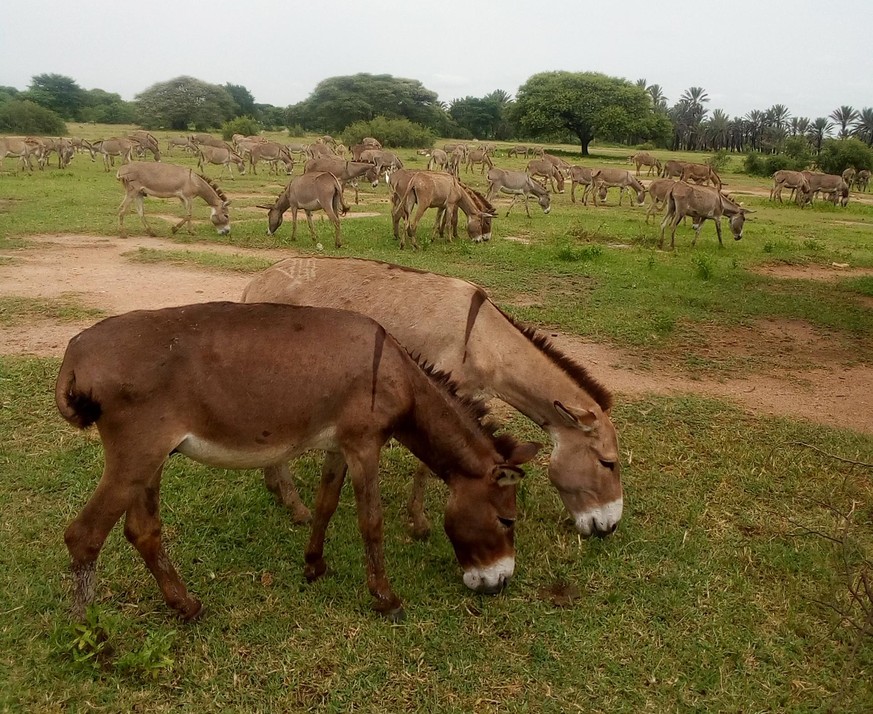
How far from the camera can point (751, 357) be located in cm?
823

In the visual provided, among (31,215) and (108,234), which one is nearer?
(108,234)

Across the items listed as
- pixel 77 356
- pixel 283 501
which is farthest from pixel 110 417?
Answer: pixel 283 501

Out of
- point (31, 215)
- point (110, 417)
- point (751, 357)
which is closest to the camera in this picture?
point (110, 417)

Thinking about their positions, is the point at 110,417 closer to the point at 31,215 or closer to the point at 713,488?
the point at 713,488

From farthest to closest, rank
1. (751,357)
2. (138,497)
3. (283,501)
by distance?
(751,357) → (283,501) → (138,497)

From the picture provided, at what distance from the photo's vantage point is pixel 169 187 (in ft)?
49.8

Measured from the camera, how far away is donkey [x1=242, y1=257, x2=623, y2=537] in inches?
166

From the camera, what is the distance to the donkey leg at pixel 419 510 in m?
4.49

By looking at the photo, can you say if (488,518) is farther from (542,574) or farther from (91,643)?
(91,643)

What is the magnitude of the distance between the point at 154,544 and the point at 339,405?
48.9 inches

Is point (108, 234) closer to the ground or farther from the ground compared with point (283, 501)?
farther from the ground

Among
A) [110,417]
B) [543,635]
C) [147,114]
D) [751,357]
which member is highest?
[147,114]

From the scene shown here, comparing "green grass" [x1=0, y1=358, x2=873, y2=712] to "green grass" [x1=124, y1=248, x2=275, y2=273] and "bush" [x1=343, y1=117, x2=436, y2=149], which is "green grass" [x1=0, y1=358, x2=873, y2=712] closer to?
"green grass" [x1=124, y1=248, x2=275, y2=273]

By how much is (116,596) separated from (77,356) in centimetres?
154
